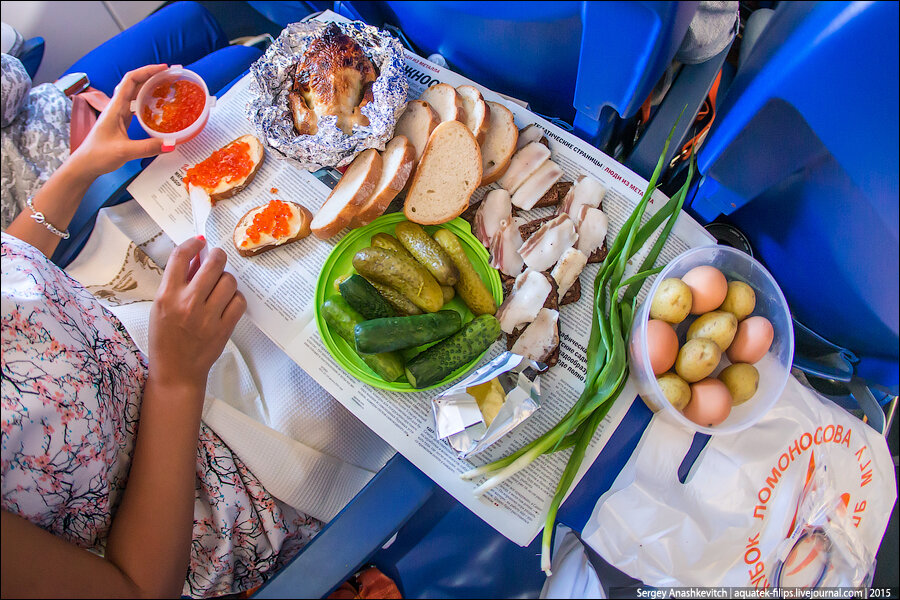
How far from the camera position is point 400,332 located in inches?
35.2

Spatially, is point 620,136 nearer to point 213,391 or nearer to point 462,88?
point 462,88

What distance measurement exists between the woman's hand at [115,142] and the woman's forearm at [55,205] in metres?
0.02

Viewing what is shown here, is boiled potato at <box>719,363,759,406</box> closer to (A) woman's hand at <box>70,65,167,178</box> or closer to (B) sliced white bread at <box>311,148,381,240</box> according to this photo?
(B) sliced white bread at <box>311,148,381,240</box>

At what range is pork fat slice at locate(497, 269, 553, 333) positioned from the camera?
97cm

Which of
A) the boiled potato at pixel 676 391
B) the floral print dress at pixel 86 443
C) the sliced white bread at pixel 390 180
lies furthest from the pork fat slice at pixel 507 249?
the floral print dress at pixel 86 443

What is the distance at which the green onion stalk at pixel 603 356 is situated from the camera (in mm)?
883

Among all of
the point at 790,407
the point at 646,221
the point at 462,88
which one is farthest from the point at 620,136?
the point at 790,407

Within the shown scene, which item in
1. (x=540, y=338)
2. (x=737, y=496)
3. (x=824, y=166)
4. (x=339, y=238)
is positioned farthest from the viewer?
(x=339, y=238)

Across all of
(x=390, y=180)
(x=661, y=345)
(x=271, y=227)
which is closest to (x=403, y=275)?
(x=390, y=180)

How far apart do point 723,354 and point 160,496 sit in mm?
966

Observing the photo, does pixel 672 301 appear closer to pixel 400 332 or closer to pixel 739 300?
pixel 739 300

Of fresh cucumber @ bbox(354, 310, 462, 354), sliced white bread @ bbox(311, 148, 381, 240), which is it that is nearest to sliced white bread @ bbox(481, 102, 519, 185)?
sliced white bread @ bbox(311, 148, 381, 240)

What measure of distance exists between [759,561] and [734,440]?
0.19m

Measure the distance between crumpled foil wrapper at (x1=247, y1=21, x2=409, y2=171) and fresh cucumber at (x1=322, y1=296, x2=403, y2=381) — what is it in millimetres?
296
